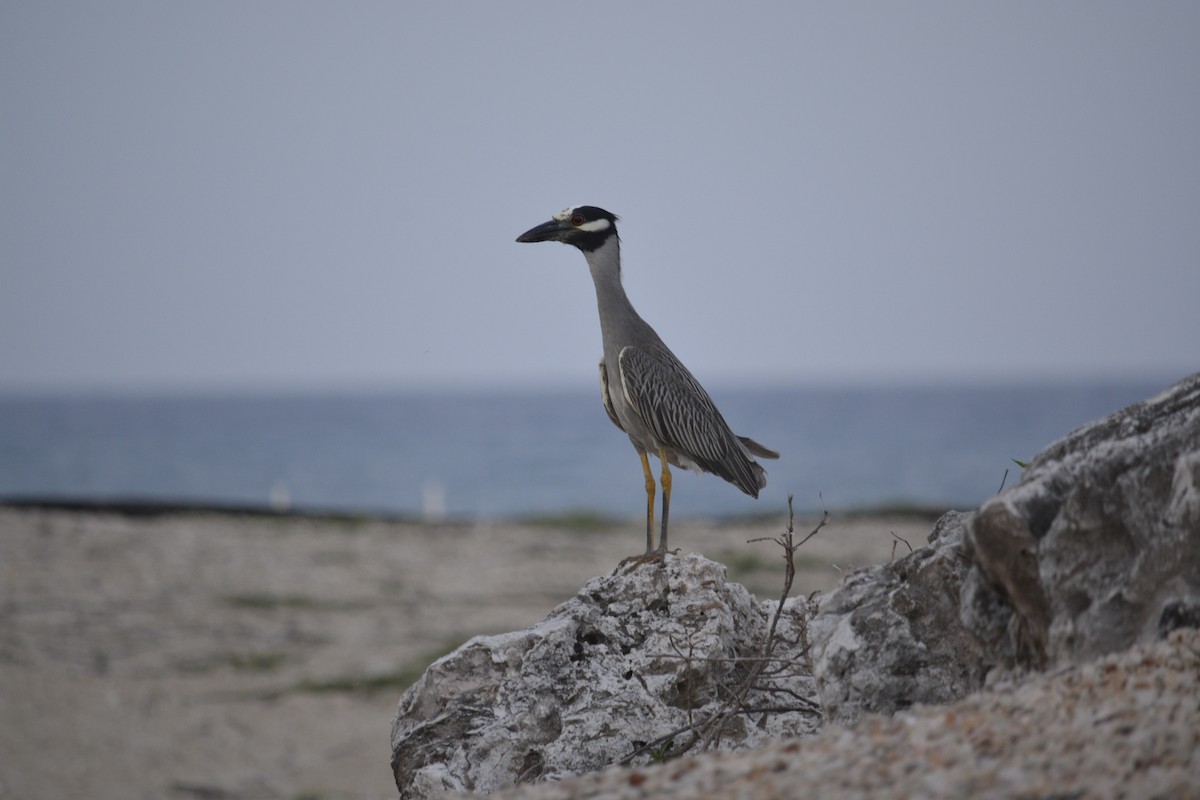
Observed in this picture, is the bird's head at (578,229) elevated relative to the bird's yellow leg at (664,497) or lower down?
elevated

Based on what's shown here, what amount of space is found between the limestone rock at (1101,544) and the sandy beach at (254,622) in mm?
3476

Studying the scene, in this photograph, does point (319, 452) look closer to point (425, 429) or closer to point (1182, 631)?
point (425, 429)

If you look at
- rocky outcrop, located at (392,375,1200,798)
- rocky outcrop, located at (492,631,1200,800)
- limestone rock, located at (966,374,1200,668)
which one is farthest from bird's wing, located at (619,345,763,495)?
rocky outcrop, located at (492,631,1200,800)

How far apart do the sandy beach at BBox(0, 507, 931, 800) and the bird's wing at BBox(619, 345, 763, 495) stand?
1.13m

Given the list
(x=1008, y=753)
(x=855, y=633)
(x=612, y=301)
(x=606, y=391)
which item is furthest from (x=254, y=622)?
(x=1008, y=753)

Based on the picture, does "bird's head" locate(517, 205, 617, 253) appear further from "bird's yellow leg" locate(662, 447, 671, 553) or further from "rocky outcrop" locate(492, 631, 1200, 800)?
"rocky outcrop" locate(492, 631, 1200, 800)

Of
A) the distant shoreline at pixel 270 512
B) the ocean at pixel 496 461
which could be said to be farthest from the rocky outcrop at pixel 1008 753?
the ocean at pixel 496 461

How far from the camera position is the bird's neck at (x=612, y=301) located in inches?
236

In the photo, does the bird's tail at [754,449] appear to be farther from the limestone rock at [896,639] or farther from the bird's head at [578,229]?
the limestone rock at [896,639]

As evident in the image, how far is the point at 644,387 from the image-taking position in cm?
563

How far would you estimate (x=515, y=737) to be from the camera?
400 cm

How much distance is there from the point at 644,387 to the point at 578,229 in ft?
3.03

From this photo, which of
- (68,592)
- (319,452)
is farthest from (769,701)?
(319,452)

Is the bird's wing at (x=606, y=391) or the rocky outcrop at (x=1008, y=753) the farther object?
the bird's wing at (x=606, y=391)
